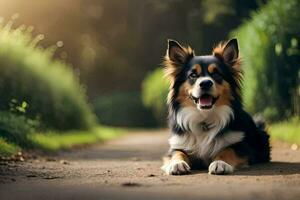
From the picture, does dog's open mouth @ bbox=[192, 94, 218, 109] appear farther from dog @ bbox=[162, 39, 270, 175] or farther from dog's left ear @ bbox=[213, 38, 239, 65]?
dog's left ear @ bbox=[213, 38, 239, 65]

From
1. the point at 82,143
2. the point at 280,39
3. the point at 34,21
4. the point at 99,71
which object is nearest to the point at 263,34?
the point at 280,39

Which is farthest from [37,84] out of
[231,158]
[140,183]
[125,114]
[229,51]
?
Answer: [125,114]

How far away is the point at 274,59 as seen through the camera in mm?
13648

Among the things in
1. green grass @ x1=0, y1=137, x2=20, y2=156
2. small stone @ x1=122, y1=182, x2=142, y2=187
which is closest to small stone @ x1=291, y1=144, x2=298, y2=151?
green grass @ x1=0, y1=137, x2=20, y2=156

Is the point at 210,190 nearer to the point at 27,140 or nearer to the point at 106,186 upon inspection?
the point at 106,186

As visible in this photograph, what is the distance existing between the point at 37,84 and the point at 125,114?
19315 millimetres

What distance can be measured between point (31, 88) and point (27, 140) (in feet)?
7.09

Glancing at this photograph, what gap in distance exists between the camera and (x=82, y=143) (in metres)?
14.5

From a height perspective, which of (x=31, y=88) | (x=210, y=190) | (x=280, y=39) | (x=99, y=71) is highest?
(x=99, y=71)

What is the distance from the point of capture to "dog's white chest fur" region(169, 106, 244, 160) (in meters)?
7.33

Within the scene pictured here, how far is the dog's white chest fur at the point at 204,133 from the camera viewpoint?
7332 millimetres

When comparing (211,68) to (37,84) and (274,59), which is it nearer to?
(37,84)

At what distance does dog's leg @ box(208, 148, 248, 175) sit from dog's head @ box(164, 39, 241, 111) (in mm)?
614

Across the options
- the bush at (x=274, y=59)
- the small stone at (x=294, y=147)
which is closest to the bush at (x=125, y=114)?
the bush at (x=274, y=59)
